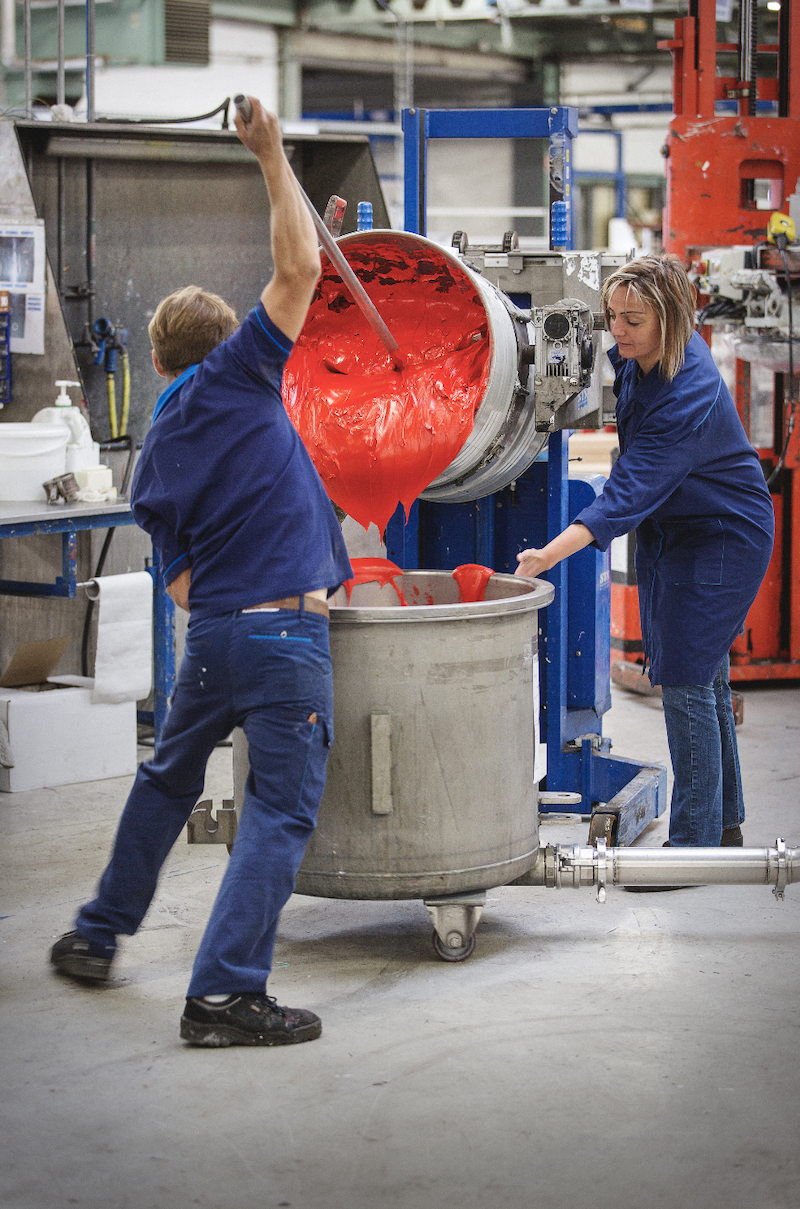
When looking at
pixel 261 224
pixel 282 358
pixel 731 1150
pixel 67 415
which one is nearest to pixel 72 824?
pixel 67 415

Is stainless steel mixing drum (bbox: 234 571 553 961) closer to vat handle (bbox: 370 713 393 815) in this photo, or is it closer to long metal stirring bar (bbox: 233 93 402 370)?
vat handle (bbox: 370 713 393 815)

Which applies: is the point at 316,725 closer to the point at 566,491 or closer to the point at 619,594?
the point at 566,491

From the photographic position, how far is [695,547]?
2.81 metres

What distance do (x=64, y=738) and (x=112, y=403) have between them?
1.25m

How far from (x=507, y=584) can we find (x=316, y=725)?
2.22 feet

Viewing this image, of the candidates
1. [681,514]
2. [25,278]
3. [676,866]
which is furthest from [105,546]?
[676,866]

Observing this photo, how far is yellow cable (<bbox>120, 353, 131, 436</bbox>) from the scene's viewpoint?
177 inches

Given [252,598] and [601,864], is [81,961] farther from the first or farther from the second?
[601,864]

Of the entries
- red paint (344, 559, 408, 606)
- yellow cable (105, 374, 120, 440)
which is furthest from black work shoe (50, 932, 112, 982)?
yellow cable (105, 374, 120, 440)

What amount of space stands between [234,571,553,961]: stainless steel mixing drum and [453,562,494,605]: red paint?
0.85 ft

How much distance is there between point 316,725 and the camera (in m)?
2.22

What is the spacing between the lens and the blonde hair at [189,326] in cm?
230

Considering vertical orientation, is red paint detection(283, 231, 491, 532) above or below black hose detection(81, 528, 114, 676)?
above

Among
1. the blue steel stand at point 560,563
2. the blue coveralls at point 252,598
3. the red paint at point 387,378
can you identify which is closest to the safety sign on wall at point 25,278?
the blue steel stand at point 560,563
